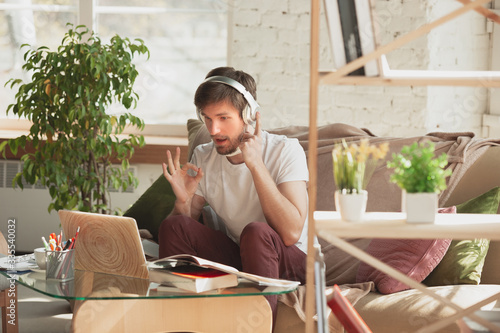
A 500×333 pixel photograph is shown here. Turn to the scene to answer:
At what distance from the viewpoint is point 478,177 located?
2.25 metres

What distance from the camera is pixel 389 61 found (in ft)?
11.5

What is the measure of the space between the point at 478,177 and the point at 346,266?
21.7 inches

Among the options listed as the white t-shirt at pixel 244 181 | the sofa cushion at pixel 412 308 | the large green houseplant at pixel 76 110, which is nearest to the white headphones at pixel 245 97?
the white t-shirt at pixel 244 181

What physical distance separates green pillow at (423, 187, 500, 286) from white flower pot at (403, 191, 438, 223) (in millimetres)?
805

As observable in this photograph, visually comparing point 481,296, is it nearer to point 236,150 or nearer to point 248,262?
point 248,262

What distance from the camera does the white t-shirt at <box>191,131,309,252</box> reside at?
2068 millimetres

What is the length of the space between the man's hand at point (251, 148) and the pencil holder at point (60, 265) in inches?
22.3

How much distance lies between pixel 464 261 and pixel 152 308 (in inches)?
37.6

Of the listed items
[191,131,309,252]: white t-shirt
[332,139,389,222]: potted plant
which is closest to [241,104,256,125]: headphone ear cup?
[191,131,309,252]: white t-shirt

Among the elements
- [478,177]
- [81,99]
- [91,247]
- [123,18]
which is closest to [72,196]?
[81,99]

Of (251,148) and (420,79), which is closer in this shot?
(420,79)

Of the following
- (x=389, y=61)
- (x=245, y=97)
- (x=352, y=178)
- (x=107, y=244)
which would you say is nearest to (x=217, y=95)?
(x=245, y=97)

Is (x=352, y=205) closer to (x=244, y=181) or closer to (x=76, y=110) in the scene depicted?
(x=244, y=181)

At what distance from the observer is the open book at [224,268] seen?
159 cm
